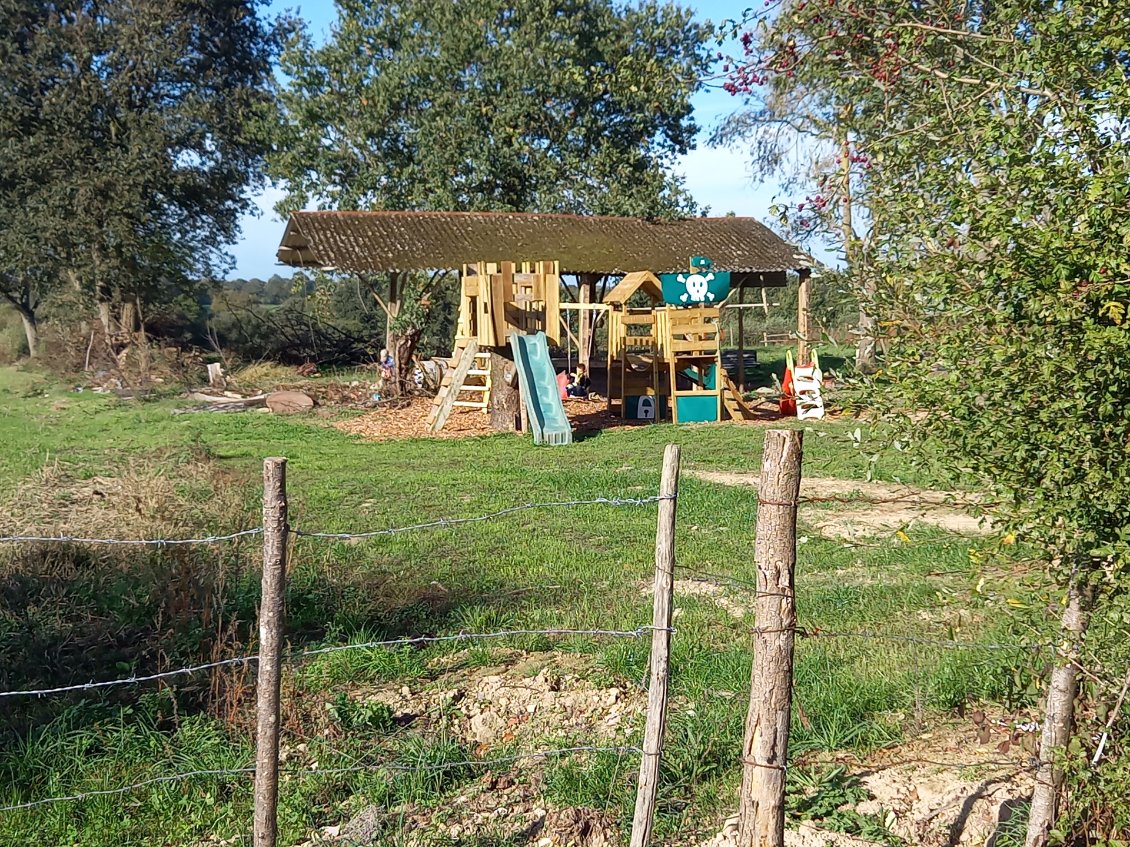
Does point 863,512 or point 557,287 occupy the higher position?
point 557,287

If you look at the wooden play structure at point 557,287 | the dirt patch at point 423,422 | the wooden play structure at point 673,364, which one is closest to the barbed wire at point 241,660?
the wooden play structure at point 557,287

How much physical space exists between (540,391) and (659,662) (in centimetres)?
1168

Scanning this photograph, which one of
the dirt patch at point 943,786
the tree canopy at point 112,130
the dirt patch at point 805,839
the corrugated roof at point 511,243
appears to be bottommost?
the dirt patch at point 805,839

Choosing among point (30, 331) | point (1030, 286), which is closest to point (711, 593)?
point (1030, 286)

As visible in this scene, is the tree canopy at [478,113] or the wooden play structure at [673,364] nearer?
the wooden play structure at [673,364]

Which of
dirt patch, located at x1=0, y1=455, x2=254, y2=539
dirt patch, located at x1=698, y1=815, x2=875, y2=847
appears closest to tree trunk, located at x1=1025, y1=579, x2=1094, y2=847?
dirt patch, located at x1=698, y1=815, x2=875, y2=847

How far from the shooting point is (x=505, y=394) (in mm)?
15602

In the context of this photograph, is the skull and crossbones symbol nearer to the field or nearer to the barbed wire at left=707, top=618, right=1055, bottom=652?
the field

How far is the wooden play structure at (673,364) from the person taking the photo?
1609 centimetres

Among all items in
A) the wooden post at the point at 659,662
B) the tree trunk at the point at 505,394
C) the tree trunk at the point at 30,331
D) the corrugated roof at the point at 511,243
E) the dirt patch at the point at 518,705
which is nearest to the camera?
the wooden post at the point at 659,662

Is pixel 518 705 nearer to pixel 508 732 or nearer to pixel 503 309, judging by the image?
pixel 508 732

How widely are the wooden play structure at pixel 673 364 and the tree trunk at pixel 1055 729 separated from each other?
12.8 meters

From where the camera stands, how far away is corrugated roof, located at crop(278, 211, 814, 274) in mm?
20344

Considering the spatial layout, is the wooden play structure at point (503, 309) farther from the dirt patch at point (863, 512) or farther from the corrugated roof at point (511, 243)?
the dirt patch at point (863, 512)
